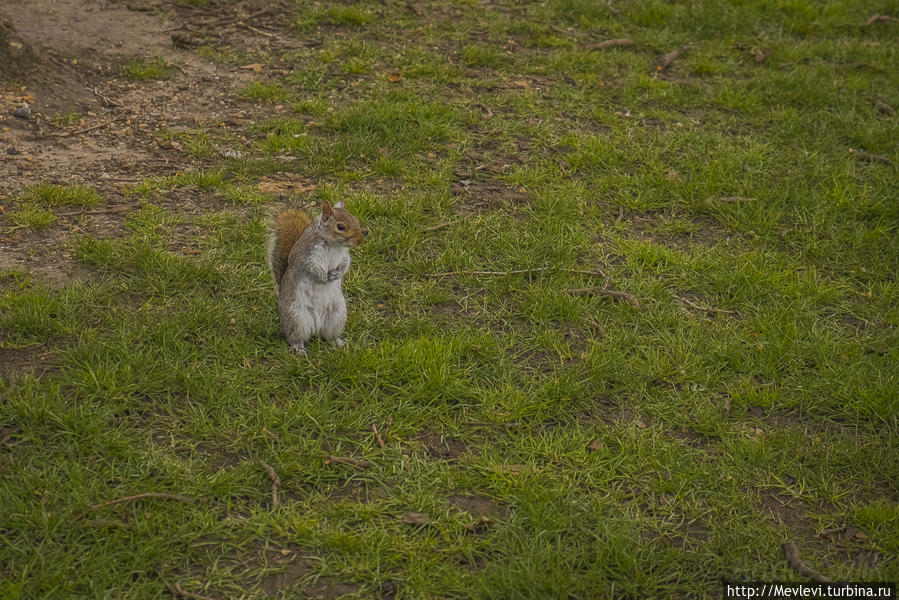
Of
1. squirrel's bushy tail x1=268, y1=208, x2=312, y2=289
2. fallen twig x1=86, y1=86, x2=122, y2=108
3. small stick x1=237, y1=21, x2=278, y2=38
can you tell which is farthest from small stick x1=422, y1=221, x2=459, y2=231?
small stick x1=237, y1=21, x2=278, y2=38

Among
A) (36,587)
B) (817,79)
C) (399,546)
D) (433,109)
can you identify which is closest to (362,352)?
(399,546)

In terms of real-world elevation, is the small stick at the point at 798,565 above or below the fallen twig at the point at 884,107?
below

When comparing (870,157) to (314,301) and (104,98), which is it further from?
(104,98)

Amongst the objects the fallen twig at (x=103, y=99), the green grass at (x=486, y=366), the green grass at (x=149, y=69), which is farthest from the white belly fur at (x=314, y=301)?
the green grass at (x=149, y=69)

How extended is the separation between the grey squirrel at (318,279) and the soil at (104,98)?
113cm

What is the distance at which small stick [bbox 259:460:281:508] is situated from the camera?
9.14 ft

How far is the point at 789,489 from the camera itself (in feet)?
9.77

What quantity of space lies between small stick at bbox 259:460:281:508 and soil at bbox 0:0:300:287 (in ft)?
4.97

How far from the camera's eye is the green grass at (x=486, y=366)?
264 centimetres

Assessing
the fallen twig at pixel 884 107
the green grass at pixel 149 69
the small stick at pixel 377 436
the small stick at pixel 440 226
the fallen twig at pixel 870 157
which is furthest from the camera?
the fallen twig at pixel 884 107

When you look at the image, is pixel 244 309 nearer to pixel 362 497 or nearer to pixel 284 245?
pixel 284 245

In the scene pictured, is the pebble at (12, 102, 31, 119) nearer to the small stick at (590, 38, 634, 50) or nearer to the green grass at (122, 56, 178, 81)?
the green grass at (122, 56, 178, 81)

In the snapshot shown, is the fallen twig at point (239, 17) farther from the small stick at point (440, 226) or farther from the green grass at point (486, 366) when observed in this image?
the small stick at point (440, 226)

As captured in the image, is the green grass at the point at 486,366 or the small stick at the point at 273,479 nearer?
the green grass at the point at 486,366
